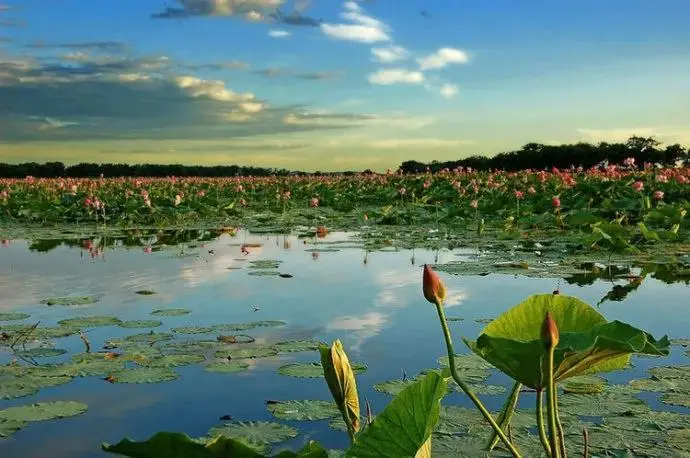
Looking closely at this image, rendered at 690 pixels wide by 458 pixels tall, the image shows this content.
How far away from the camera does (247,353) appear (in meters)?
3.30

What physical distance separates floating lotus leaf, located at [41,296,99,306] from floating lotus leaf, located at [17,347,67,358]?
1178mm

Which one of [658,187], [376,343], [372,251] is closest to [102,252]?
[372,251]

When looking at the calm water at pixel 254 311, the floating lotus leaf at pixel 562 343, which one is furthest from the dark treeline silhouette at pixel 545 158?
the floating lotus leaf at pixel 562 343

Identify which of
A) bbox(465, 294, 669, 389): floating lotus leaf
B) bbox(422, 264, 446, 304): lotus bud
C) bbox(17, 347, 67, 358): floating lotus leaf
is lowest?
bbox(17, 347, 67, 358): floating lotus leaf

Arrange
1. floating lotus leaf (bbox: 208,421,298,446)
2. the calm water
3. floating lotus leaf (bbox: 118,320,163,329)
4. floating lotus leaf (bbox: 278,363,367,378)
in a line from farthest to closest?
floating lotus leaf (bbox: 118,320,163,329) → floating lotus leaf (bbox: 278,363,367,378) → the calm water → floating lotus leaf (bbox: 208,421,298,446)

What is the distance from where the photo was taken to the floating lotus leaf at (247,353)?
3270 millimetres

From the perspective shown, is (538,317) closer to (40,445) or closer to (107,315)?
(40,445)

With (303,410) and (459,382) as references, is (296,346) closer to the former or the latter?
(303,410)

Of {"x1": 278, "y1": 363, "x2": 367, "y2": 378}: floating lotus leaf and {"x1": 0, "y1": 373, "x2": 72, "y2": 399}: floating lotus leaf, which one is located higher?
{"x1": 278, "y1": 363, "x2": 367, "y2": 378}: floating lotus leaf

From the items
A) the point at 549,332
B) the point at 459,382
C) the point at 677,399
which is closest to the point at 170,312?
the point at 677,399

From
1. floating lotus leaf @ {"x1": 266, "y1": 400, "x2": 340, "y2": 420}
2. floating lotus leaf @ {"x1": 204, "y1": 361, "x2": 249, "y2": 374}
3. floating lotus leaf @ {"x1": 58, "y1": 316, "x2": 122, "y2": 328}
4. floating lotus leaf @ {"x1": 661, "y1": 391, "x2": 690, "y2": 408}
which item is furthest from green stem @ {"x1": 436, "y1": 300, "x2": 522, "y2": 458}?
floating lotus leaf @ {"x1": 58, "y1": 316, "x2": 122, "y2": 328}

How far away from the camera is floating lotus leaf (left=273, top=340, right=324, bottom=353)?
336 centimetres

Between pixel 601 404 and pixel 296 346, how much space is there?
1335 mm

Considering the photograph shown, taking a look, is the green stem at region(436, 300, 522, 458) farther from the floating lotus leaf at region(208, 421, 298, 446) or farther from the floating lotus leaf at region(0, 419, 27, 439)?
the floating lotus leaf at region(0, 419, 27, 439)
